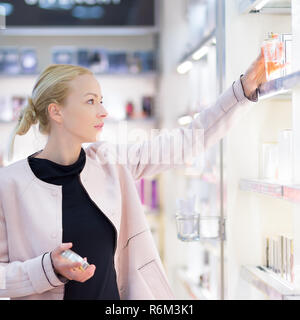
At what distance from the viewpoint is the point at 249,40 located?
1.77 metres

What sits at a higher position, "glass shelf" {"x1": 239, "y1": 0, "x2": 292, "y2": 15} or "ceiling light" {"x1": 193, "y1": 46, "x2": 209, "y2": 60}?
"glass shelf" {"x1": 239, "y1": 0, "x2": 292, "y2": 15}

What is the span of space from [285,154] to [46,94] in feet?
2.50

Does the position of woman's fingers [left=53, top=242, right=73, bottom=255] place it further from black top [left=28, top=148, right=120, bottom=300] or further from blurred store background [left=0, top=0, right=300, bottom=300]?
blurred store background [left=0, top=0, right=300, bottom=300]

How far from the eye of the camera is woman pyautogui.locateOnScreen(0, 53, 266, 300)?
54.6 inches

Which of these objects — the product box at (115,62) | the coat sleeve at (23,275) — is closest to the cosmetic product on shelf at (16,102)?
the product box at (115,62)

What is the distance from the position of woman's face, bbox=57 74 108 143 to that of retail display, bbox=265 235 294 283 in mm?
723

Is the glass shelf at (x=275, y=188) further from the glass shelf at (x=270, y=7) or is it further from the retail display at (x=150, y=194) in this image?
the retail display at (x=150, y=194)

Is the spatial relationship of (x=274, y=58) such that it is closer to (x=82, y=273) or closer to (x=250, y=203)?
(x=250, y=203)

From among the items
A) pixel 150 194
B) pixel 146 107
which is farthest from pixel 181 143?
pixel 146 107

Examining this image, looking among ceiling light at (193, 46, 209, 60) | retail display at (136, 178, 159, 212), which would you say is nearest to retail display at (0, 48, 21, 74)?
retail display at (136, 178, 159, 212)

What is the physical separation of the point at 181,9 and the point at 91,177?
212 centimetres

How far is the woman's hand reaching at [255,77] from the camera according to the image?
4.91 ft

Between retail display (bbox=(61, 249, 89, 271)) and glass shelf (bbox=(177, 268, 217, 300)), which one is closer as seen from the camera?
retail display (bbox=(61, 249, 89, 271))
